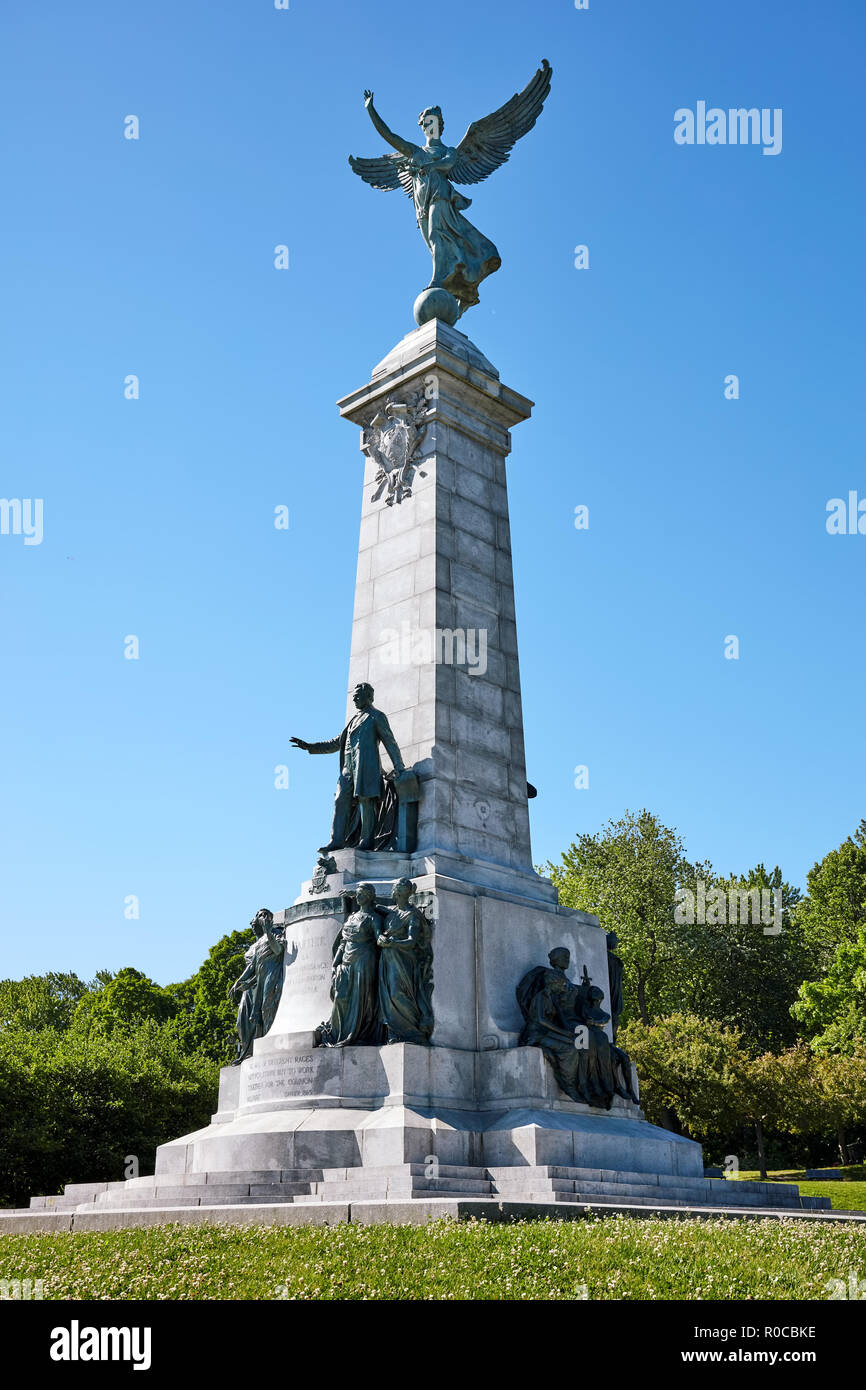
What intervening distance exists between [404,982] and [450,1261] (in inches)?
300

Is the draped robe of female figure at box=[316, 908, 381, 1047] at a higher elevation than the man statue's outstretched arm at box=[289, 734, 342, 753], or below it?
below

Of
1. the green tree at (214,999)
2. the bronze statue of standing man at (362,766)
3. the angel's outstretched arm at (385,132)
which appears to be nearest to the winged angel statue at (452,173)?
the angel's outstretched arm at (385,132)

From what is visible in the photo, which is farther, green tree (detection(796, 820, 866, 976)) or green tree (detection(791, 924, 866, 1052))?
green tree (detection(796, 820, 866, 976))

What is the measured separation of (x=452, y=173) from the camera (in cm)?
2422

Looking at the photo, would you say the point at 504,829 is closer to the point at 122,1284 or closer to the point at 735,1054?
the point at 122,1284

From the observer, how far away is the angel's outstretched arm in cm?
2442

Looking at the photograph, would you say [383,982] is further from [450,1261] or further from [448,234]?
[448,234]

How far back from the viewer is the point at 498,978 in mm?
17594

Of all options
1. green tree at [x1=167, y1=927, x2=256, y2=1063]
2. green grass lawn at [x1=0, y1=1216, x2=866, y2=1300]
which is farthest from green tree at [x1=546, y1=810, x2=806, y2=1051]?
green grass lawn at [x1=0, y1=1216, x2=866, y2=1300]

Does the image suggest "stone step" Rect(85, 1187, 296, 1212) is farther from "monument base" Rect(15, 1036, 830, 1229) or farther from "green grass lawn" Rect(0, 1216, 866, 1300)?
"green grass lawn" Rect(0, 1216, 866, 1300)

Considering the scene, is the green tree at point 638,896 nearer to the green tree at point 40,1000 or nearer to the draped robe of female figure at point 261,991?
the green tree at point 40,1000

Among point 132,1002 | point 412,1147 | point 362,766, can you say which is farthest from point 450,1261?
point 132,1002
